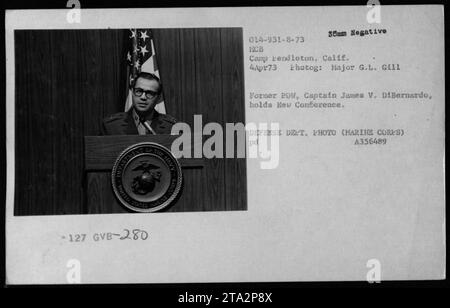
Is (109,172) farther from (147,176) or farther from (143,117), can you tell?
(143,117)

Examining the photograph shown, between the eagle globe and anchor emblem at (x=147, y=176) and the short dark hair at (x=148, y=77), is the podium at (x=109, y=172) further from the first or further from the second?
the short dark hair at (x=148, y=77)

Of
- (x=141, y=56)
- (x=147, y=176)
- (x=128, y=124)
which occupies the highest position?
(x=141, y=56)

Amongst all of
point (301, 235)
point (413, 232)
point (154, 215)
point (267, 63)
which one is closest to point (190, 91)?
point (267, 63)

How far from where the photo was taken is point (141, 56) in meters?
3.25

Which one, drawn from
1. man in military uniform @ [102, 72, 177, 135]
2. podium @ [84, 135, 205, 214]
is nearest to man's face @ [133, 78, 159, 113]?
man in military uniform @ [102, 72, 177, 135]

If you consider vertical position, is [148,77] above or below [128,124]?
above

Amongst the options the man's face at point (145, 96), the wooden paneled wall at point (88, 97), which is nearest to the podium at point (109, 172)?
the wooden paneled wall at point (88, 97)

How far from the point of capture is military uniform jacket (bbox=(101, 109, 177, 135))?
3244 mm

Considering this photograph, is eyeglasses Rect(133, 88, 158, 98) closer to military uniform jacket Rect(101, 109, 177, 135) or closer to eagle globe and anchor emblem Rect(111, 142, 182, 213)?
military uniform jacket Rect(101, 109, 177, 135)

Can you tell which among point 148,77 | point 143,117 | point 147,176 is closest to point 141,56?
point 148,77

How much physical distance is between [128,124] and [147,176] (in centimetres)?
24

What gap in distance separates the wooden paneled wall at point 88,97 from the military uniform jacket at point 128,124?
3cm

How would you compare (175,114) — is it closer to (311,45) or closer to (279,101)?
(279,101)

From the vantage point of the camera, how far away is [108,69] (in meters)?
3.25
